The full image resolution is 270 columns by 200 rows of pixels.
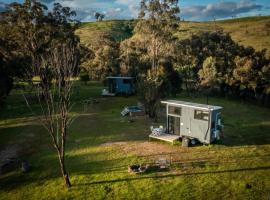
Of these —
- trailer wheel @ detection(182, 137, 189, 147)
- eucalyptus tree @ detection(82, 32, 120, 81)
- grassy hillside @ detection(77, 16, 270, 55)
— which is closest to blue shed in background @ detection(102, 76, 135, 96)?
eucalyptus tree @ detection(82, 32, 120, 81)

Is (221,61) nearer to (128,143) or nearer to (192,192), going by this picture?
(128,143)

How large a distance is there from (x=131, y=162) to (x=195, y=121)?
23.0ft

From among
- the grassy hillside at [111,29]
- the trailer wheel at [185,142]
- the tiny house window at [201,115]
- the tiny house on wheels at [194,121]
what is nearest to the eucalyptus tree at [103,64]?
the tiny house on wheels at [194,121]

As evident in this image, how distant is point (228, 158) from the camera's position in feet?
69.7

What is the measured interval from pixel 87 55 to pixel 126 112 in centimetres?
3503

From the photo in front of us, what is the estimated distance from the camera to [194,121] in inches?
963

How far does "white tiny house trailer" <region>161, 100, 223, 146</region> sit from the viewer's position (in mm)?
23688

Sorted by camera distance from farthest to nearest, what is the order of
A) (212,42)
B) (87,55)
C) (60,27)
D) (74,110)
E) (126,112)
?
(87,55) < (212,42) < (60,27) < (74,110) < (126,112)

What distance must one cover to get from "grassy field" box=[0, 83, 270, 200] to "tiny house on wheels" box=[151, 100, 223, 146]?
0.97 metres

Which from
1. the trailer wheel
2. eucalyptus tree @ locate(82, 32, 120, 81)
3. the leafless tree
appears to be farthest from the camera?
eucalyptus tree @ locate(82, 32, 120, 81)

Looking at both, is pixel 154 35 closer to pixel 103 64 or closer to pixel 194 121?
pixel 103 64

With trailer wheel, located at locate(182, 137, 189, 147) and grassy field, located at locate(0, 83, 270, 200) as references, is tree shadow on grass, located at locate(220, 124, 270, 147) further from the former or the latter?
trailer wheel, located at locate(182, 137, 189, 147)

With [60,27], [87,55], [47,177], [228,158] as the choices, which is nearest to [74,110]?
[60,27]

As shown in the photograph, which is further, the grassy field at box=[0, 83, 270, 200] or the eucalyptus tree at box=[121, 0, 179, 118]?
the eucalyptus tree at box=[121, 0, 179, 118]
